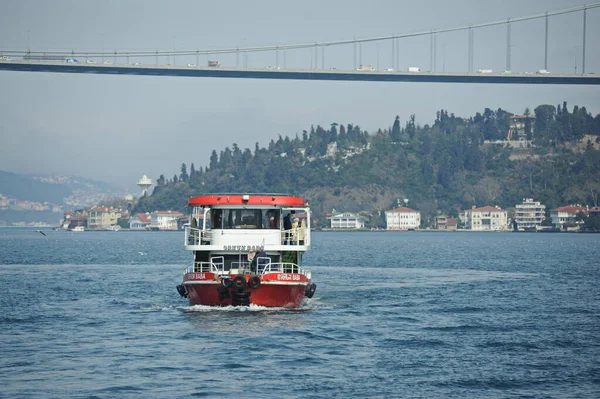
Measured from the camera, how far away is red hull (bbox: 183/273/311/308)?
112 ft

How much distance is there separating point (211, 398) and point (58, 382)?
3.89 meters

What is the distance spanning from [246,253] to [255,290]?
2.34 m

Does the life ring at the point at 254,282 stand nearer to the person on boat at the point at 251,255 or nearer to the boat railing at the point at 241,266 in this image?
the boat railing at the point at 241,266

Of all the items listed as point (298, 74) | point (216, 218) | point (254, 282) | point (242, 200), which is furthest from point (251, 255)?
point (298, 74)

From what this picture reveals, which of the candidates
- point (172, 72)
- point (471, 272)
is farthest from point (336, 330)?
point (172, 72)

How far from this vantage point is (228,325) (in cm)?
3131

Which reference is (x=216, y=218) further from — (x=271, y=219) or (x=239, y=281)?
(x=239, y=281)

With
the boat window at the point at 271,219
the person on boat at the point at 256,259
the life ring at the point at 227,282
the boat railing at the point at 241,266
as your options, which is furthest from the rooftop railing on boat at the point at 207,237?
the life ring at the point at 227,282

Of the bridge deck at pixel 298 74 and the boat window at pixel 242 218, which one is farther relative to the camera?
the bridge deck at pixel 298 74

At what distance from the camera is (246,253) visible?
36.1 metres

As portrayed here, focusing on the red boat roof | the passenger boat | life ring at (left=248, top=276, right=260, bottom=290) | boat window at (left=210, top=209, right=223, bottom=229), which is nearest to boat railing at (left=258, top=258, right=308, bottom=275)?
the passenger boat

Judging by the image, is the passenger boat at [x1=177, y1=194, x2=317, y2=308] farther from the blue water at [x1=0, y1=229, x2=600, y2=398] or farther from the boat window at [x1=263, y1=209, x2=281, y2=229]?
the blue water at [x1=0, y1=229, x2=600, y2=398]

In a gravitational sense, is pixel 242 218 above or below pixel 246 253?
above

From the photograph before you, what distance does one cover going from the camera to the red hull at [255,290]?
3409 cm
